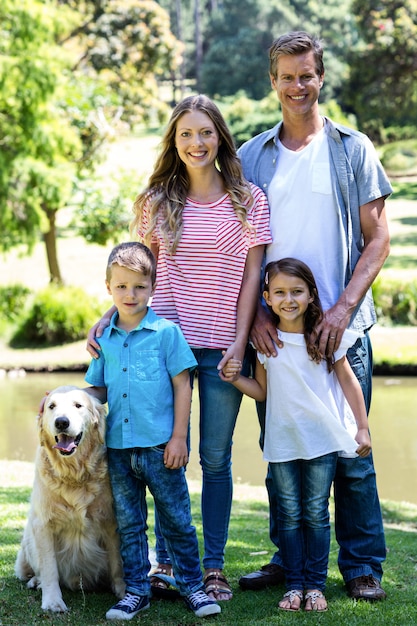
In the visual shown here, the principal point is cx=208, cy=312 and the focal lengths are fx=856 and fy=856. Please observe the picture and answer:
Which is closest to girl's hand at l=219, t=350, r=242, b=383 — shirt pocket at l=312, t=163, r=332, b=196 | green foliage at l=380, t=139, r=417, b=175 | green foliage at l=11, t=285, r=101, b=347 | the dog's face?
the dog's face

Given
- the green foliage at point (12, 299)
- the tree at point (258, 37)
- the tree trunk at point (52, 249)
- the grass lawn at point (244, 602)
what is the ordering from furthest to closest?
the tree at point (258, 37), the tree trunk at point (52, 249), the green foliage at point (12, 299), the grass lawn at point (244, 602)

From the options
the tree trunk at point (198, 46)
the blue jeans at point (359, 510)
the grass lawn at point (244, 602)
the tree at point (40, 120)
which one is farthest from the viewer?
the tree trunk at point (198, 46)

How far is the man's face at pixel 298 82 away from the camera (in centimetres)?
404

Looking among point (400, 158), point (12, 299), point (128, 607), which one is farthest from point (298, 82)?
point (400, 158)

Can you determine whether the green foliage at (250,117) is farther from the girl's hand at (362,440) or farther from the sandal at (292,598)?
the sandal at (292,598)

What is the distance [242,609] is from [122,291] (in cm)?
158

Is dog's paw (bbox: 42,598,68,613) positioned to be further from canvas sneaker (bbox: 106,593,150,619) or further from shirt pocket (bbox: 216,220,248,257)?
shirt pocket (bbox: 216,220,248,257)

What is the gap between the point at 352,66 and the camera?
85.7ft

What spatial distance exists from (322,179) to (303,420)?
114 centimetres

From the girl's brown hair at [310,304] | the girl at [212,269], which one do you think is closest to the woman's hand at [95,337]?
the girl at [212,269]

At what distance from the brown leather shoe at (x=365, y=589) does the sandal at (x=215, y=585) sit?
59 cm

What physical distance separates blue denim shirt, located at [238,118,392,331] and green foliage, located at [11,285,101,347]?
533 inches

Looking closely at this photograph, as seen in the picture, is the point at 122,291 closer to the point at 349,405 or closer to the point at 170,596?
the point at 349,405

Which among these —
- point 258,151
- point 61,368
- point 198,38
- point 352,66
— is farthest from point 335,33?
point 258,151
